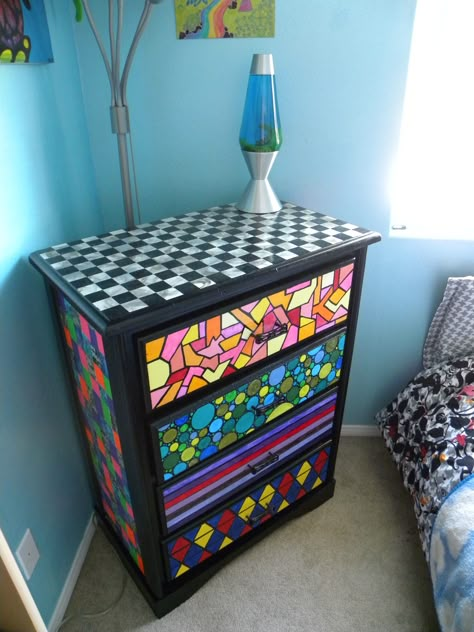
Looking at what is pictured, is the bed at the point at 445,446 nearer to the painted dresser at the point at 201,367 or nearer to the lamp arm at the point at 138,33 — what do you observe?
the painted dresser at the point at 201,367

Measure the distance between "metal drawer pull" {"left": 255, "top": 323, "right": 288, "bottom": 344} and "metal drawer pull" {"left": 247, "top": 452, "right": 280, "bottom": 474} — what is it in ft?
1.31

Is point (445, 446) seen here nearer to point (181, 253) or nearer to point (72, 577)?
point (181, 253)

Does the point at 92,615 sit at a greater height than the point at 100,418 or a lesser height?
lesser

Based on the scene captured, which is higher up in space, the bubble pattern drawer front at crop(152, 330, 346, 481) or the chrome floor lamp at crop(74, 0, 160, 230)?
the chrome floor lamp at crop(74, 0, 160, 230)

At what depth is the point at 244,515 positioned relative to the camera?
4.49 feet

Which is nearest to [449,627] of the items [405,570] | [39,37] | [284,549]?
[405,570]

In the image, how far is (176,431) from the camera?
1.04 meters

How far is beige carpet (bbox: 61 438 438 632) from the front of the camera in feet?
4.34

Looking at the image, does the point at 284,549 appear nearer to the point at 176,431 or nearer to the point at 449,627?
the point at 449,627

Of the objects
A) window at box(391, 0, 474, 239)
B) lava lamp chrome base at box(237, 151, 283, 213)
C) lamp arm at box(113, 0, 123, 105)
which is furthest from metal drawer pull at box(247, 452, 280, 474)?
lamp arm at box(113, 0, 123, 105)

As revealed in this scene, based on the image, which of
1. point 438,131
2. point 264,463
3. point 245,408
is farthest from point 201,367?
point 438,131

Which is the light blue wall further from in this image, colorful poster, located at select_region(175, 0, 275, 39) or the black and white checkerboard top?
colorful poster, located at select_region(175, 0, 275, 39)

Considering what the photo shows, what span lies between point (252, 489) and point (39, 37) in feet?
4.13

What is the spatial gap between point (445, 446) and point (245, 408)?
642 millimetres
